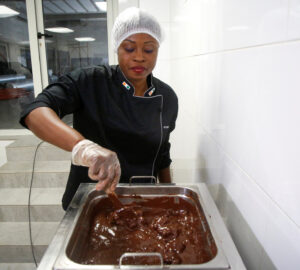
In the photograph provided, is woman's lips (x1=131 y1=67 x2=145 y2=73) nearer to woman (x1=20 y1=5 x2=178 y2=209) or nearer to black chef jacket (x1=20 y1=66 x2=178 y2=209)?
woman (x1=20 y1=5 x2=178 y2=209)

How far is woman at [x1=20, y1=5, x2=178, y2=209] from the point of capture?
3.59 feet

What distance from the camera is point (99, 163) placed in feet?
2.38

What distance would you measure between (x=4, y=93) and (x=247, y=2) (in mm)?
3093

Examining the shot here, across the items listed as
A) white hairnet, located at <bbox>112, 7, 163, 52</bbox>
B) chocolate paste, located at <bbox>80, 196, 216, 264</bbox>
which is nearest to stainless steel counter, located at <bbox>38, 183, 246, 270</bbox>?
chocolate paste, located at <bbox>80, 196, 216, 264</bbox>

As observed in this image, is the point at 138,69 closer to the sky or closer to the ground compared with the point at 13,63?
closer to the ground

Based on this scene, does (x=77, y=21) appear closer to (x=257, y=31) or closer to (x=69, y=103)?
(x=69, y=103)

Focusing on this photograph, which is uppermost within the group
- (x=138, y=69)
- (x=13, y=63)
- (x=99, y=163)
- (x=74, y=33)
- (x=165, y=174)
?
(x=74, y=33)

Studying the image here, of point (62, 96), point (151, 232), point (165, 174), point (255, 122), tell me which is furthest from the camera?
point (165, 174)

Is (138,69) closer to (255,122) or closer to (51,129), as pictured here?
(51,129)

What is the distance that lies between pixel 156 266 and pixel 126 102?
81 cm

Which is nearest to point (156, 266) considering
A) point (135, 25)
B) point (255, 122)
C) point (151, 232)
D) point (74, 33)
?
point (151, 232)

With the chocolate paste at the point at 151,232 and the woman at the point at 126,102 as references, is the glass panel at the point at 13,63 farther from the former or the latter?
the chocolate paste at the point at 151,232

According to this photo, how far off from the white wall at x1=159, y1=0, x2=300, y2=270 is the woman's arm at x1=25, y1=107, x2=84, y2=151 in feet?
1.59

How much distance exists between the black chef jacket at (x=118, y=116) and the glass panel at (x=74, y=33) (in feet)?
6.36
